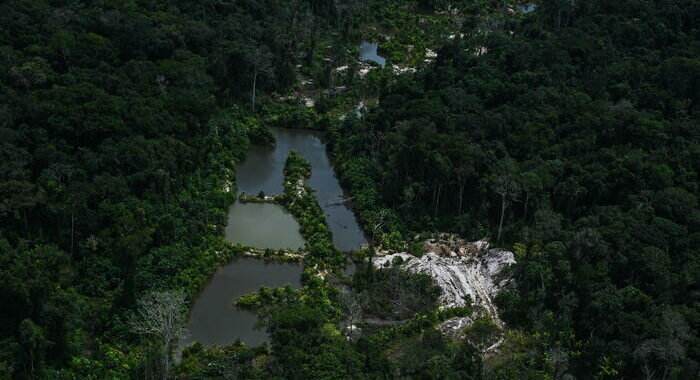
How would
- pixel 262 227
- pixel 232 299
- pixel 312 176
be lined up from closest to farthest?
pixel 232 299 < pixel 262 227 < pixel 312 176

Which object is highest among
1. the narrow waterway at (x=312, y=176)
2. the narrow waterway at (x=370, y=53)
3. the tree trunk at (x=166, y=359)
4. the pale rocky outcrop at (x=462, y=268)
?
the narrow waterway at (x=370, y=53)

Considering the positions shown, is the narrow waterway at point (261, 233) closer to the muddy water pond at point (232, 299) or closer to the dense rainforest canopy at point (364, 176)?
the muddy water pond at point (232, 299)

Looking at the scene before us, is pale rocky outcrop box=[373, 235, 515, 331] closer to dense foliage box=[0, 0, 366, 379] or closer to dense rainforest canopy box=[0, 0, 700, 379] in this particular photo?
dense rainforest canopy box=[0, 0, 700, 379]

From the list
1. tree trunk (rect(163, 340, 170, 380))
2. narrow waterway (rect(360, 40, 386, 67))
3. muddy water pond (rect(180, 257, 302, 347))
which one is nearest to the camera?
tree trunk (rect(163, 340, 170, 380))

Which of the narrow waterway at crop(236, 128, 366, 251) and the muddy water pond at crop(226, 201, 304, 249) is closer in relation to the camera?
the muddy water pond at crop(226, 201, 304, 249)

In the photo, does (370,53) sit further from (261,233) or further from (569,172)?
(261,233)

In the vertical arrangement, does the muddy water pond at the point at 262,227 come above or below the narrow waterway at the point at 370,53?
below

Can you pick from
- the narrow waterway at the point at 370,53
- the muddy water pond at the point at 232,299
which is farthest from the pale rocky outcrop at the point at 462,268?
the narrow waterway at the point at 370,53

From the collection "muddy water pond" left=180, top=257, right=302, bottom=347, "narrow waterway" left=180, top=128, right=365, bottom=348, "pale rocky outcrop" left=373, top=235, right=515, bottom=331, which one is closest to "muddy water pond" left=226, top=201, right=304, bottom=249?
"narrow waterway" left=180, top=128, right=365, bottom=348

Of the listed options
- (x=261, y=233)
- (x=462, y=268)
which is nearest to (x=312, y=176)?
(x=261, y=233)
